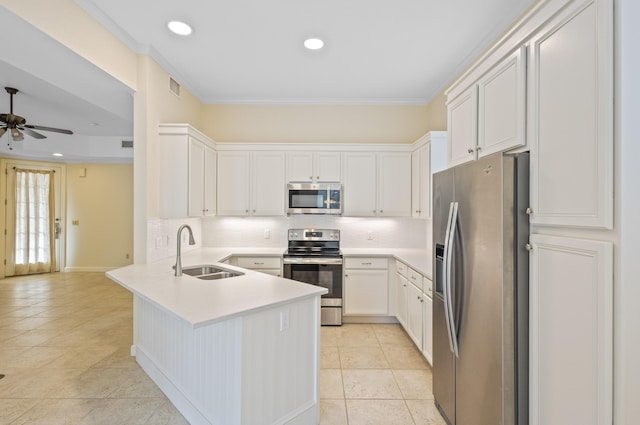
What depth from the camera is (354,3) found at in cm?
229

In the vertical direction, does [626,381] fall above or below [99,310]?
above

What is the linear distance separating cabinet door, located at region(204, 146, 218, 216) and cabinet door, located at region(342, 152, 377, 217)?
1686 mm

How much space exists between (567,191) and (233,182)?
355cm

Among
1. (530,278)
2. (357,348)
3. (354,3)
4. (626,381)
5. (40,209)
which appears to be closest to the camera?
(626,381)

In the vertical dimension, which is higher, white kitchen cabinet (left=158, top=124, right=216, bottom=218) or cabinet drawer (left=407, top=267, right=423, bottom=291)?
white kitchen cabinet (left=158, top=124, right=216, bottom=218)

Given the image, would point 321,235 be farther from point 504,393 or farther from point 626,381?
point 626,381

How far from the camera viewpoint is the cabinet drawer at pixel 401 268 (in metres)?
3.44

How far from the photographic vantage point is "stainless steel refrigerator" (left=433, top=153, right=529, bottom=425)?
1460 millimetres

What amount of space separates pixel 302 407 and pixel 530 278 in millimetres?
1552

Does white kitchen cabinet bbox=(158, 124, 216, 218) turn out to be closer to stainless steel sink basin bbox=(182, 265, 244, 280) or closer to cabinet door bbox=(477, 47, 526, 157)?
stainless steel sink basin bbox=(182, 265, 244, 280)

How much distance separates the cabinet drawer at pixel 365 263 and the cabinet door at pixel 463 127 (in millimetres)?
1859

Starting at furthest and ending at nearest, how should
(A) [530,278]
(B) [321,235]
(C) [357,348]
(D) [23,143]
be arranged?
(D) [23,143], (B) [321,235], (C) [357,348], (A) [530,278]

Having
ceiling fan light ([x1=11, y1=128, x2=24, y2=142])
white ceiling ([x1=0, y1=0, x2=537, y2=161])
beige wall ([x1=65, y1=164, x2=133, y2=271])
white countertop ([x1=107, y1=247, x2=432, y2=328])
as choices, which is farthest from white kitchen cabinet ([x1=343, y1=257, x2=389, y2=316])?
beige wall ([x1=65, y1=164, x2=133, y2=271])

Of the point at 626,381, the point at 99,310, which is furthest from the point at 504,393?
the point at 99,310
